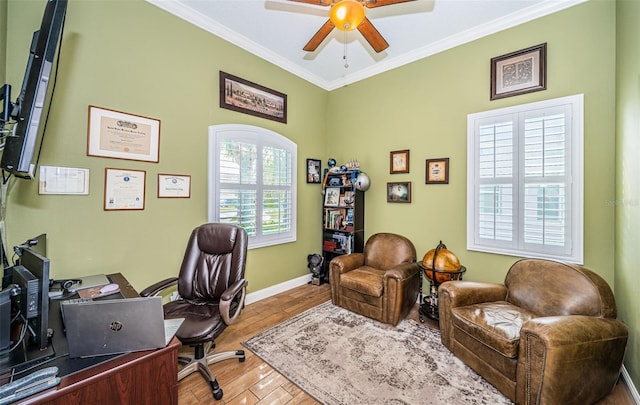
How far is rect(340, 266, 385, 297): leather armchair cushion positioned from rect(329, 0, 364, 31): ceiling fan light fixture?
2.40m

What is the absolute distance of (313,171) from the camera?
4094 mm

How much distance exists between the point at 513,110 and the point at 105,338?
12.3 ft

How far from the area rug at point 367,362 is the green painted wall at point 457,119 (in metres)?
1.21

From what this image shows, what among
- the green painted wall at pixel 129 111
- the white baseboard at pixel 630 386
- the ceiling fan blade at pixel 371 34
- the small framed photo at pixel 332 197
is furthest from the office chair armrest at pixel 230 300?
the white baseboard at pixel 630 386

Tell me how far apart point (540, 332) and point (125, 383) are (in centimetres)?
217

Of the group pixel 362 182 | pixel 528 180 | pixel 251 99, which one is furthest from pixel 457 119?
pixel 251 99

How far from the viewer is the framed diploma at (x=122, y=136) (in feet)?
7.01

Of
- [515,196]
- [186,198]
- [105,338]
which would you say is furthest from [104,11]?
[515,196]

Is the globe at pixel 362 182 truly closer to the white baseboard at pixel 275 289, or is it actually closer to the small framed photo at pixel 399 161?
the small framed photo at pixel 399 161

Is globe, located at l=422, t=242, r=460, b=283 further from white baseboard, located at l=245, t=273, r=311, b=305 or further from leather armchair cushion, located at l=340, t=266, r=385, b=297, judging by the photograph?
white baseboard, located at l=245, t=273, r=311, b=305

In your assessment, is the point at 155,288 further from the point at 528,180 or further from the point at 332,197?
the point at 528,180

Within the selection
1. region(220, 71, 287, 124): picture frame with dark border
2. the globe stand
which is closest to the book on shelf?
the globe stand

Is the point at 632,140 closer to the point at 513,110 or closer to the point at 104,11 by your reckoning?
the point at 513,110

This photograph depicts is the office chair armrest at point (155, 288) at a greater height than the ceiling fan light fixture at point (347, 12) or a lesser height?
lesser
